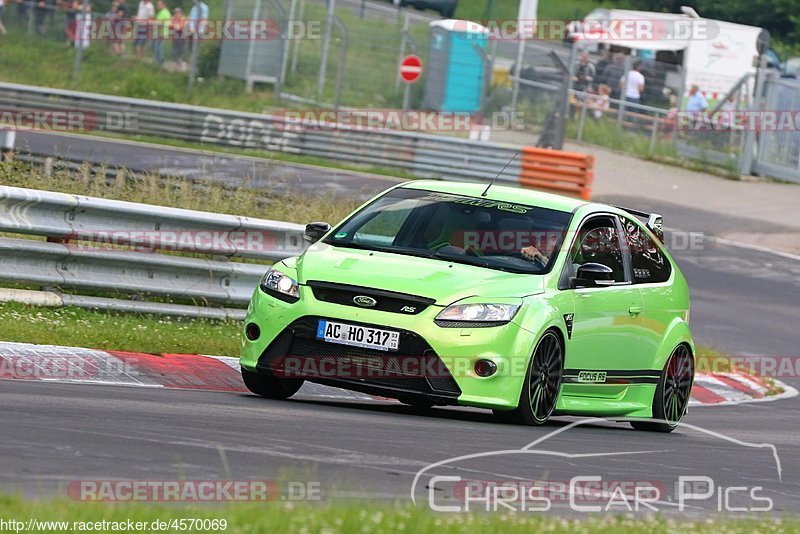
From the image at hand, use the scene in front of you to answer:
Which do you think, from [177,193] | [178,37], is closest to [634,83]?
[178,37]

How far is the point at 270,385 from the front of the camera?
964 cm

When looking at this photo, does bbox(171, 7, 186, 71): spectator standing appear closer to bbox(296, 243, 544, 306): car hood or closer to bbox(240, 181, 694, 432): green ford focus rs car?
bbox(240, 181, 694, 432): green ford focus rs car

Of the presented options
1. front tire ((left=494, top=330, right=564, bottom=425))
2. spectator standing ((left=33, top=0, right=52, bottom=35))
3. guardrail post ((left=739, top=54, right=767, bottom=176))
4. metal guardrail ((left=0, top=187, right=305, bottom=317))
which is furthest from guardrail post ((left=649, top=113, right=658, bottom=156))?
front tire ((left=494, top=330, right=564, bottom=425))

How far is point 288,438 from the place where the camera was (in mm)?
7434

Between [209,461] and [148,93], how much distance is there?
28.6m

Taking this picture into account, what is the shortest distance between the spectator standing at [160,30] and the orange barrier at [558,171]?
9765 millimetres

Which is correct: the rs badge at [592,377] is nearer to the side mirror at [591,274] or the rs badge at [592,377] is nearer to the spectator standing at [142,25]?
the side mirror at [591,274]

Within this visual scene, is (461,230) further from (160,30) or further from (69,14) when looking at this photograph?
(160,30)

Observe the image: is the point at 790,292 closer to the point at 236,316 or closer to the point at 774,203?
the point at 774,203

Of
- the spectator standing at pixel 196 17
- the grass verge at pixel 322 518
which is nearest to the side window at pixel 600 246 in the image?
the grass verge at pixel 322 518

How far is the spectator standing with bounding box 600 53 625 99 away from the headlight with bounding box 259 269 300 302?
26423mm

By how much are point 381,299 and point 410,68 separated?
25146 mm

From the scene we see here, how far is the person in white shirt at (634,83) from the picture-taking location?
114 ft

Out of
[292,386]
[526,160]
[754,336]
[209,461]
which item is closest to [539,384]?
[292,386]
